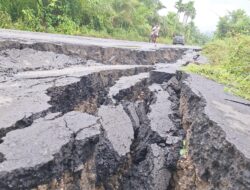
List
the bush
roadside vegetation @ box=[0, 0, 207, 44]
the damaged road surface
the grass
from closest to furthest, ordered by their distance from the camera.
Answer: the damaged road surface → the grass → roadside vegetation @ box=[0, 0, 207, 44] → the bush

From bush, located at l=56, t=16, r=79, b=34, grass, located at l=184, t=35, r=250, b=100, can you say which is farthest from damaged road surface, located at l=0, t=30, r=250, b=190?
bush, located at l=56, t=16, r=79, b=34

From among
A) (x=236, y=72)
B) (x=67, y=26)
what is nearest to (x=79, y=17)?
(x=67, y=26)

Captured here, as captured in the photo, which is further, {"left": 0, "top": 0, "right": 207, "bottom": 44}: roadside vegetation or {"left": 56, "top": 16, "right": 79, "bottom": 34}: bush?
{"left": 56, "top": 16, "right": 79, "bottom": 34}: bush

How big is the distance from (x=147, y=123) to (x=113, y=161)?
3.31 ft

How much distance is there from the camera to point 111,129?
4273 millimetres

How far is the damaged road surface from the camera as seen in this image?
9.11ft

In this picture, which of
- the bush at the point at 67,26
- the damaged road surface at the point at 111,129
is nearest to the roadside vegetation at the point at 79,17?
the bush at the point at 67,26

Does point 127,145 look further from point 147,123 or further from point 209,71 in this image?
point 209,71

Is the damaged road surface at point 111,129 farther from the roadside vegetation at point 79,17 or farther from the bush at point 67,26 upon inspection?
the bush at point 67,26

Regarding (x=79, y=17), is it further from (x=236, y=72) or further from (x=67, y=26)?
(x=236, y=72)

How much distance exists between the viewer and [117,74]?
6207 mm

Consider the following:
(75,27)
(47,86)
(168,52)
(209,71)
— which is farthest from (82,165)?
(75,27)

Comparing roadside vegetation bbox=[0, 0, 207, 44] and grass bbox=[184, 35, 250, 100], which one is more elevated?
grass bbox=[184, 35, 250, 100]

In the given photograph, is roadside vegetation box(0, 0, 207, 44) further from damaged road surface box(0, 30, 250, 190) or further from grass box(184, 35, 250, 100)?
grass box(184, 35, 250, 100)
